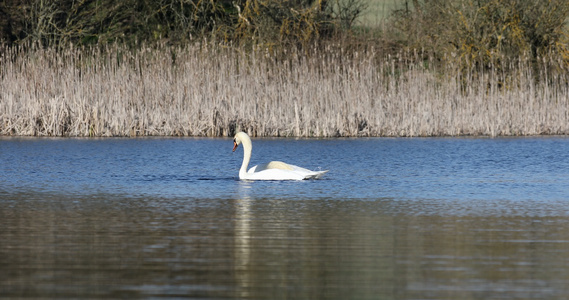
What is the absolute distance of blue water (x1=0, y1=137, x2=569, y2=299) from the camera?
5.39 meters

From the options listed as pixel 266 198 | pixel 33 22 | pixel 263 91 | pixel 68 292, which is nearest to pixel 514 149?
pixel 263 91

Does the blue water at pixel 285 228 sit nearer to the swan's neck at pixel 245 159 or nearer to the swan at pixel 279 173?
the swan at pixel 279 173

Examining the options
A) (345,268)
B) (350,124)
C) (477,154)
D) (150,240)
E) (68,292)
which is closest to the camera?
(68,292)

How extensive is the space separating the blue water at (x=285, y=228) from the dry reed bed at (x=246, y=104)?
3.91m

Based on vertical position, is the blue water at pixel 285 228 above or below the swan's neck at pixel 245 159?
below

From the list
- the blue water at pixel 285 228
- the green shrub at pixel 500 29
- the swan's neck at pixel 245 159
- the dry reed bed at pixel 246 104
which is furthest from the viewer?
the green shrub at pixel 500 29

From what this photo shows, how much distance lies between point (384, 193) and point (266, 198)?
131 cm

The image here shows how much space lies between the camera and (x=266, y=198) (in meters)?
9.88

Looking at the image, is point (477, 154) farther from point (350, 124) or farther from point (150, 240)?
point (150, 240)

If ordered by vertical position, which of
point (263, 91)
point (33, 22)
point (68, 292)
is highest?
point (33, 22)

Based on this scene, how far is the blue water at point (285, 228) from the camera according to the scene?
5387mm

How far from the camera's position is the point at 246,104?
1895cm

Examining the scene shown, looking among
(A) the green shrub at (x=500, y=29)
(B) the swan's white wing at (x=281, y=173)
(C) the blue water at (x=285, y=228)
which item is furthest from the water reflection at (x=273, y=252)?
(A) the green shrub at (x=500, y=29)

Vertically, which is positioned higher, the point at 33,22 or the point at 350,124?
the point at 33,22
